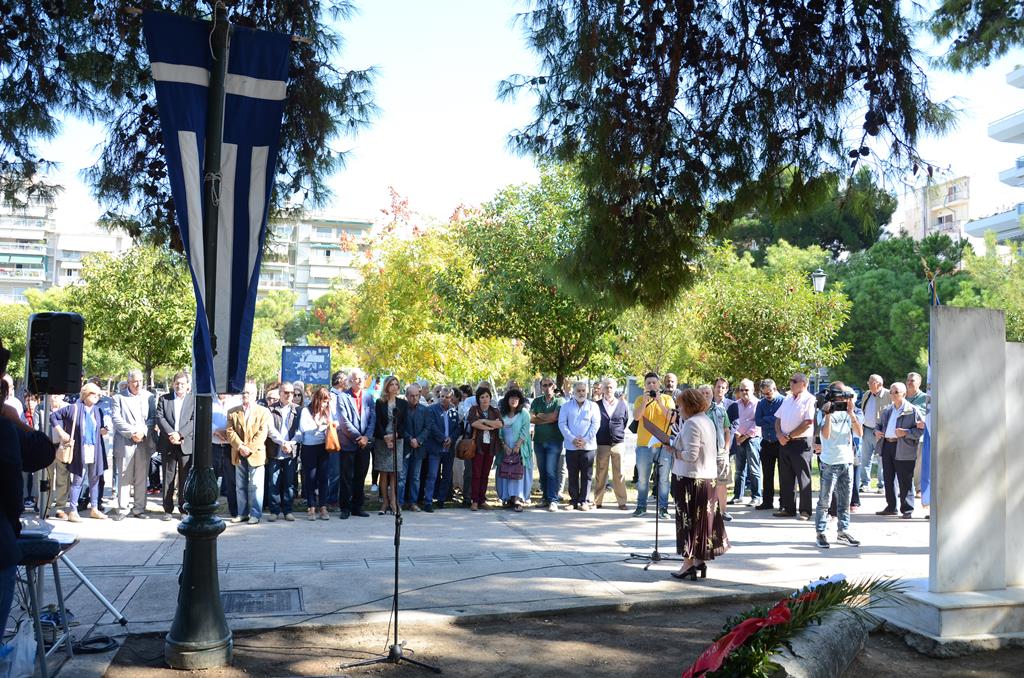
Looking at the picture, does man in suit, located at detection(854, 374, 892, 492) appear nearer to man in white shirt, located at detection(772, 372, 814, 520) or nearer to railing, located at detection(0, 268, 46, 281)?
man in white shirt, located at detection(772, 372, 814, 520)

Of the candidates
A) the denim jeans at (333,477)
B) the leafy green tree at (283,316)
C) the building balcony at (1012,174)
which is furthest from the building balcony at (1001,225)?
the leafy green tree at (283,316)

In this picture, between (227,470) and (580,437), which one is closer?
(227,470)

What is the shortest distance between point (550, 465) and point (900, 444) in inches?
200

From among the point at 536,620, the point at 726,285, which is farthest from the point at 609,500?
the point at 726,285

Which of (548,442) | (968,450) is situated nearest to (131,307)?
(548,442)

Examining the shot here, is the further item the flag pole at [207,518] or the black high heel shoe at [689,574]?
the black high heel shoe at [689,574]

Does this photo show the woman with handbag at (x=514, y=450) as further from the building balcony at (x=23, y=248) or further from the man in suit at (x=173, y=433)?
the building balcony at (x=23, y=248)

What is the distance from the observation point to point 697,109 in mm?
7594

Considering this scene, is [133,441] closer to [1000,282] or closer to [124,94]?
[124,94]

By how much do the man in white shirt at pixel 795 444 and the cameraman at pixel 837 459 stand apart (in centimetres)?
121

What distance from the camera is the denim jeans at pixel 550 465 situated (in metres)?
13.2

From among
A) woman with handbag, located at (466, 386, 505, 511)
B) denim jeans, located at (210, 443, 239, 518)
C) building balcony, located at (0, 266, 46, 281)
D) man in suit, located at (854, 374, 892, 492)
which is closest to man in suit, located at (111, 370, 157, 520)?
denim jeans, located at (210, 443, 239, 518)

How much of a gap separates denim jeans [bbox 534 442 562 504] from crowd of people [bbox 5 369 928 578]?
22 mm

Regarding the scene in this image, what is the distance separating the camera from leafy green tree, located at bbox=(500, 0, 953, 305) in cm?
711
